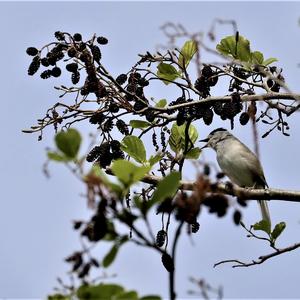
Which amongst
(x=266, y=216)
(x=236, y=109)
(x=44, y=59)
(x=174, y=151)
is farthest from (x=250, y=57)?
(x=266, y=216)

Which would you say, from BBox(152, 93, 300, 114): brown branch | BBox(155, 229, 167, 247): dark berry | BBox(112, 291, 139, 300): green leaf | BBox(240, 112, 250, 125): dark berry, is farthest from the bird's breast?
BBox(112, 291, 139, 300): green leaf

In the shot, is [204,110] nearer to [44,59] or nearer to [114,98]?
[114,98]

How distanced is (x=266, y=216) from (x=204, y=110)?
3.19 meters

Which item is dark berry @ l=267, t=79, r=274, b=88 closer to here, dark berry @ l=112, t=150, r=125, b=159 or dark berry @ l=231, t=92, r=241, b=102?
dark berry @ l=231, t=92, r=241, b=102

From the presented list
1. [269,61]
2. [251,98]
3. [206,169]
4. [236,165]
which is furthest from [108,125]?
[236,165]

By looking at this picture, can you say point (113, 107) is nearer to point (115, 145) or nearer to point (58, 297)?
point (115, 145)

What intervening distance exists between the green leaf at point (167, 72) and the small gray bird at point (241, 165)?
103 inches

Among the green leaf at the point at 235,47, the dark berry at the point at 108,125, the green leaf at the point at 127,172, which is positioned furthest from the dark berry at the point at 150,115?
the green leaf at the point at 127,172

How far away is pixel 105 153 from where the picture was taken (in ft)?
16.8

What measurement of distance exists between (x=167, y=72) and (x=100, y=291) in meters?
3.42

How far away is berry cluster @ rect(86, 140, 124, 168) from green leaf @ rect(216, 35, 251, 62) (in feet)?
3.76

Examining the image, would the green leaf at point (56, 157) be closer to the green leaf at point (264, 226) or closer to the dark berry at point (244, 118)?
the green leaf at point (264, 226)

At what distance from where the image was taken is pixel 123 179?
2342mm

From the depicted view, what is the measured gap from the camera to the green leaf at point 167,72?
5340 mm
